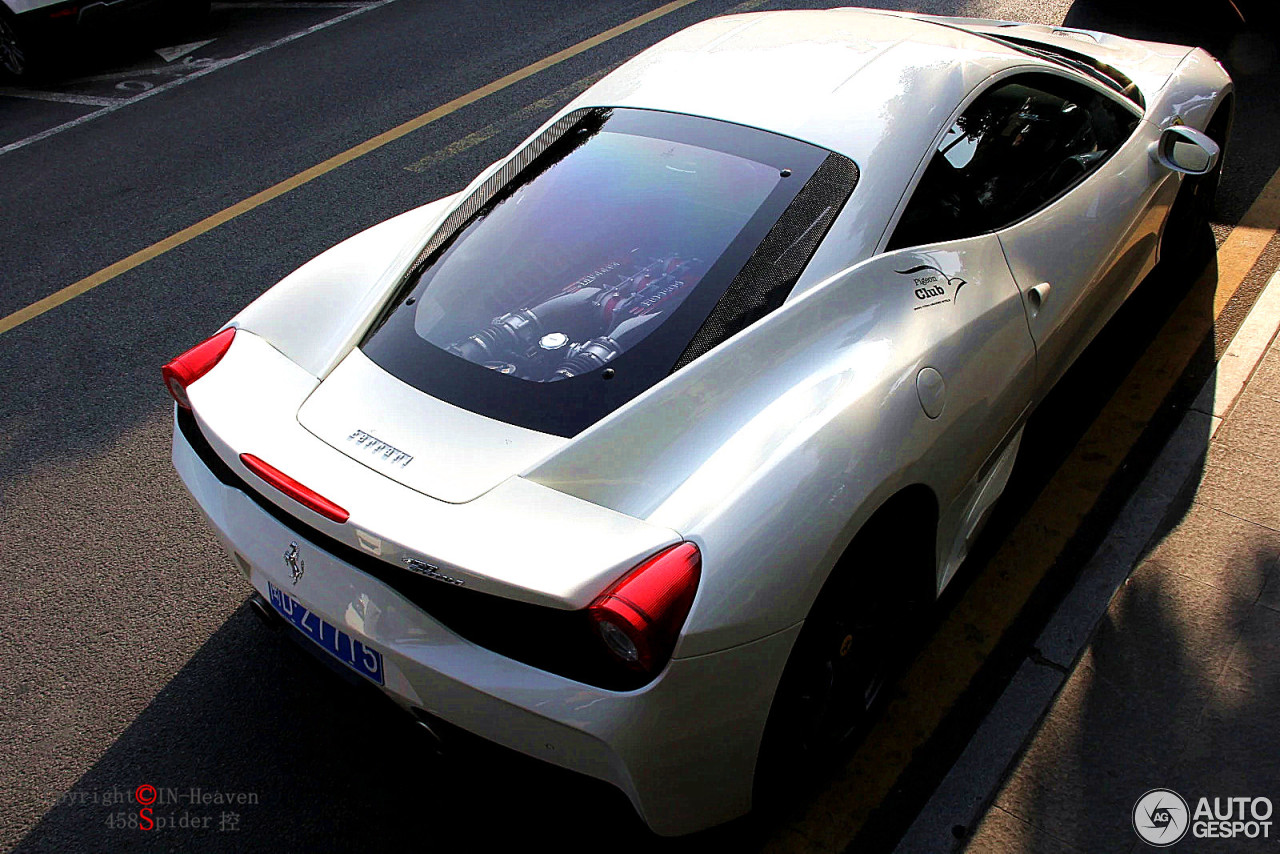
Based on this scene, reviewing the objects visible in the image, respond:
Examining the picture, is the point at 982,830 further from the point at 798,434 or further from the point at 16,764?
the point at 16,764

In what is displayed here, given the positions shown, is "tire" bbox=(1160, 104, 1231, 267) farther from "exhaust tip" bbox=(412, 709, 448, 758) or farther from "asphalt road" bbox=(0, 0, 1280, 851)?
"exhaust tip" bbox=(412, 709, 448, 758)

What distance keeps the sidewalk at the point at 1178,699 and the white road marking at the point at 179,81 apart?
24.7ft

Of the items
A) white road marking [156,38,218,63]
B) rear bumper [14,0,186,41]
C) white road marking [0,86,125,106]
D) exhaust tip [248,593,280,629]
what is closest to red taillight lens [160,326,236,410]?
exhaust tip [248,593,280,629]

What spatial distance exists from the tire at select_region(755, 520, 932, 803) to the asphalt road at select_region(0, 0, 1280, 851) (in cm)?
22

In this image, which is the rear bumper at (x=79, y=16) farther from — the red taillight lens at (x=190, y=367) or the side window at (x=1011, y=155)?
the side window at (x=1011, y=155)

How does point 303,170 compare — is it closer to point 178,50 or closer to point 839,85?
point 178,50

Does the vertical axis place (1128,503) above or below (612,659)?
below

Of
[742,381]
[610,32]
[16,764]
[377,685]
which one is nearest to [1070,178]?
[742,381]

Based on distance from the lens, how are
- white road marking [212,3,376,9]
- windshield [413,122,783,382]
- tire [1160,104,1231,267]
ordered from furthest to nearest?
1. white road marking [212,3,376,9]
2. tire [1160,104,1231,267]
3. windshield [413,122,783,382]

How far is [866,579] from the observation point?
2430 mm

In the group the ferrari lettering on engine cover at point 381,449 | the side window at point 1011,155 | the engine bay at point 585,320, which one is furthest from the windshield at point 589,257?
the side window at point 1011,155

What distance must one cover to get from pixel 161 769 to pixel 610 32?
6.49m

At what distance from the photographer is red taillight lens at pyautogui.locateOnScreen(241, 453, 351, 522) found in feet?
7.07

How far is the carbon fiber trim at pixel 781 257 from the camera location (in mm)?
2484
